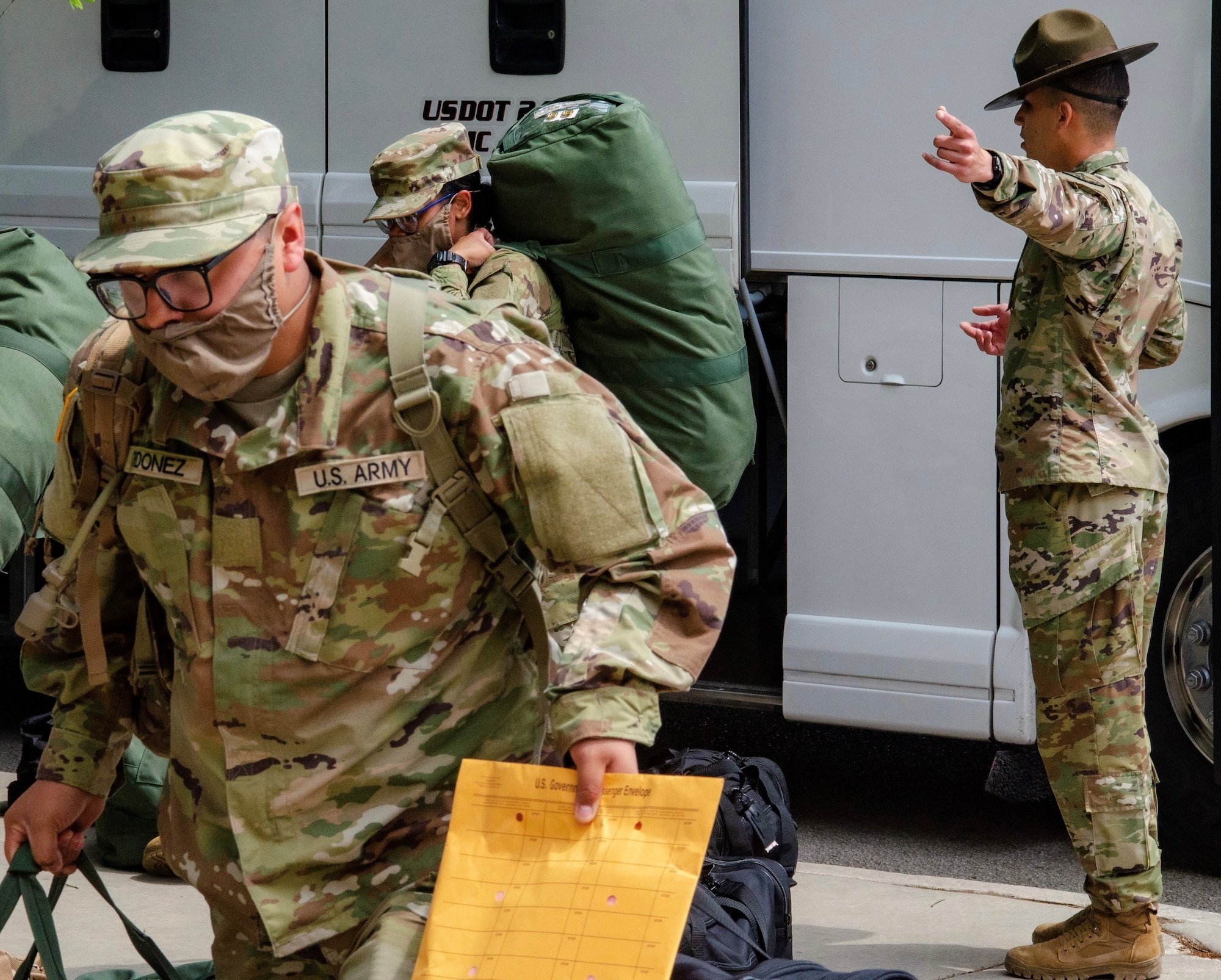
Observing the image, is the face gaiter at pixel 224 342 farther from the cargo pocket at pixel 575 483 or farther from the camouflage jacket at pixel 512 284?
the camouflage jacket at pixel 512 284

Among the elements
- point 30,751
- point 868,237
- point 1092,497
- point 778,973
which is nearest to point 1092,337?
point 1092,497

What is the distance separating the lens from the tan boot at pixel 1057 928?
3.10 metres

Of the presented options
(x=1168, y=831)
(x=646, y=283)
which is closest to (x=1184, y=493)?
(x=1168, y=831)

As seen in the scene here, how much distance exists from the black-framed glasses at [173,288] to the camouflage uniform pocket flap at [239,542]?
0.28 m

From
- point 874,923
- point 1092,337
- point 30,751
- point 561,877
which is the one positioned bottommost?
point 874,923

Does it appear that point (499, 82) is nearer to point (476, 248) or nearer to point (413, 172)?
point (413, 172)

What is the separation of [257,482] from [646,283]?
5.67 ft

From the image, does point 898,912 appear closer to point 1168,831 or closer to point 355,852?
point 1168,831

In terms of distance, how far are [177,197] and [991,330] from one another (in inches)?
87.7

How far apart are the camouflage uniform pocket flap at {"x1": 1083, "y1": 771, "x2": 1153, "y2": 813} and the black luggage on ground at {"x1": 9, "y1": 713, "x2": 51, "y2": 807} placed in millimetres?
2330

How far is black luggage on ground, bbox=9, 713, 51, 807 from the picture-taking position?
11.3 feet

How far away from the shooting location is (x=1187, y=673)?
12.4 ft

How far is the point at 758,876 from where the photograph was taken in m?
2.81

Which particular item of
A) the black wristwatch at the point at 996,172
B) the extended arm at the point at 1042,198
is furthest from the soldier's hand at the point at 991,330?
the black wristwatch at the point at 996,172
